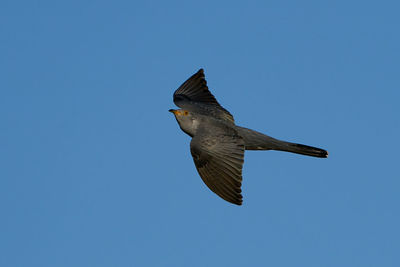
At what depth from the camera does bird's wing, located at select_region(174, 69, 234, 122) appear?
46.5 feet

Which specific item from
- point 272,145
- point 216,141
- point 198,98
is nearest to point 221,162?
point 216,141

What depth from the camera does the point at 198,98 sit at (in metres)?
15.1

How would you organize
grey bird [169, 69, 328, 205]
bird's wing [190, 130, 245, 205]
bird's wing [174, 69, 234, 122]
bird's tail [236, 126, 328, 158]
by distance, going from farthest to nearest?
bird's wing [174, 69, 234, 122] < bird's tail [236, 126, 328, 158] < grey bird [169, 69, 328, 205] < bird's wing [190, 130, 245, 205]

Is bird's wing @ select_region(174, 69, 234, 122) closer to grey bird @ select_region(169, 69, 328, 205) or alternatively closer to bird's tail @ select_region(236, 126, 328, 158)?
grey bird @ select_region(169, 69, 328, 205)

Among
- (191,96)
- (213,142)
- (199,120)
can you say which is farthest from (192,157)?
(191,96)

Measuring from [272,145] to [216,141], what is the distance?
55.3 inches

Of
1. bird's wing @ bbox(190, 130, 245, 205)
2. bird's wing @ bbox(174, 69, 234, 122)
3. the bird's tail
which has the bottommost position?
bird's wing @ bbox(190, 130, 245, 205)

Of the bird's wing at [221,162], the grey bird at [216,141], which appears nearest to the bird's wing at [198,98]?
the grey bird at [216,141]

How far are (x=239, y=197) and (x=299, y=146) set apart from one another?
8.13 feet

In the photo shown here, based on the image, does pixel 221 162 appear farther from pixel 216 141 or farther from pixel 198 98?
pixel 198 98

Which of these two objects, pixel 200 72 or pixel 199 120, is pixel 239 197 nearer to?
pixel 199 120

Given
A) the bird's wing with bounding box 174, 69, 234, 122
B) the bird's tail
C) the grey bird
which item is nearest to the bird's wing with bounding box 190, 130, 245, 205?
the grey bird

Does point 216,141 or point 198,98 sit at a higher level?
point 198,98

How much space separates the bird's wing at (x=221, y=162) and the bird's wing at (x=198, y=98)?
1.69 meters
